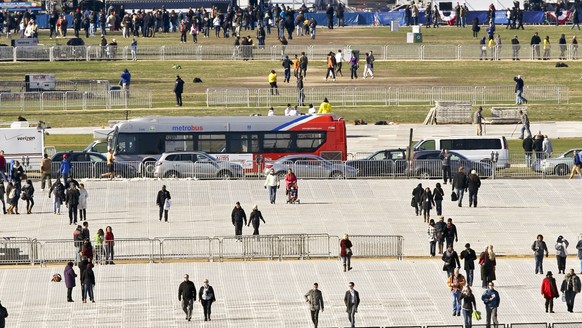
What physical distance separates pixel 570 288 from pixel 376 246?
746 cm

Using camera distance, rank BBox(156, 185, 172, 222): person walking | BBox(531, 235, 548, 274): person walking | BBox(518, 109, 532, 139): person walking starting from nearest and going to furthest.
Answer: BBox(531, 235, 548, 274): person walking < BBox(156, 185, 172, 222): person walking < BBox(518, 109, 532, 139): person walking

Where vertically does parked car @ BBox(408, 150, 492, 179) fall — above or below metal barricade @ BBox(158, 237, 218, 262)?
above

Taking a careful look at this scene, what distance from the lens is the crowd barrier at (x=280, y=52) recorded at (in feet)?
292

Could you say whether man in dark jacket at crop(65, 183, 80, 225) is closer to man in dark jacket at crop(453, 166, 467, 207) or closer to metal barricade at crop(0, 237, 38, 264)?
metal barricade at crop(0, 237, 38, 264)

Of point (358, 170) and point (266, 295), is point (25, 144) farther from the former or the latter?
point (266, 295)

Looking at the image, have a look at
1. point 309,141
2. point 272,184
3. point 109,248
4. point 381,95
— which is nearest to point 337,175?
point 309,141

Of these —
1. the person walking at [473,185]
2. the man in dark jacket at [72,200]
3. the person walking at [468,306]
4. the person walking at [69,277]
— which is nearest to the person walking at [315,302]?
the person walking at [468,306]

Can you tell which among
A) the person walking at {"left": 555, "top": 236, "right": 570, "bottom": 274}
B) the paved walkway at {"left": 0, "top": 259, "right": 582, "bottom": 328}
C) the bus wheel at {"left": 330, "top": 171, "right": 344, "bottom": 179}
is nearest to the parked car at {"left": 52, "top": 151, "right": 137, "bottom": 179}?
the bus wheel at {"left": 330, "top": 171, "right": 344, "bottom": 179}

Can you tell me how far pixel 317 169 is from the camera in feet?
183

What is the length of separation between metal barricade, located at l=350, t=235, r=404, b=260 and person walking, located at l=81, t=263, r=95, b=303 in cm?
784

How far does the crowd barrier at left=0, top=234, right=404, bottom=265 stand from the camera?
43750 mm

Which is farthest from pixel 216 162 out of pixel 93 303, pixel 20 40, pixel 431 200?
pixel 20 40

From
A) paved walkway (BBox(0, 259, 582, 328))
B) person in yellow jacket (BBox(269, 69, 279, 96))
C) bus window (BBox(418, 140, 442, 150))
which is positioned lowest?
paved walkway (BBox(0, 259, 582, 328))

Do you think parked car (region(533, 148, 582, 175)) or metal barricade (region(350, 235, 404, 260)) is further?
parked car (region(533, 148, 582, 175))
